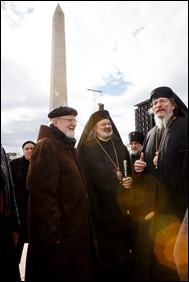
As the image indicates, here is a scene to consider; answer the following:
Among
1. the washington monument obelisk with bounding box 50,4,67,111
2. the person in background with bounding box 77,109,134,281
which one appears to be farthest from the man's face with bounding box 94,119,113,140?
the washington monument obelisk with bounding box 50,4,67,111

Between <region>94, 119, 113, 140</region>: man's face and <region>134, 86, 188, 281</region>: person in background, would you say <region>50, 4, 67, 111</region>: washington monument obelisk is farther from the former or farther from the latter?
<region>134, 86, 188, 281</region>: person in background

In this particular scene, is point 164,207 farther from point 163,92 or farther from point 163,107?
point 163,92

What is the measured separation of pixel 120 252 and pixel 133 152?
206cm

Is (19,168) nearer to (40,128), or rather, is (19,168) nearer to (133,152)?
(40,128)

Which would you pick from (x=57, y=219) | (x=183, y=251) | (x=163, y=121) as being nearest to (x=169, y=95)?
(x=163, y=121)

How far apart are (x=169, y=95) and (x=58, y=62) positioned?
9.83 metres

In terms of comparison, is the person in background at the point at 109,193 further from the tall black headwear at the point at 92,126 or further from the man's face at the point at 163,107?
the man's face at the point at 163,107

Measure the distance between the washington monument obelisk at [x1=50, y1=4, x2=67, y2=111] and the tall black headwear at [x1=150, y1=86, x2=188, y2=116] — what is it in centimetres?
933

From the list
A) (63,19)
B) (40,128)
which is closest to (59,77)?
(63,19)

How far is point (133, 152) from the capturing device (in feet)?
17.6

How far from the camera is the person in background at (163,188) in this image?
2.73 meters

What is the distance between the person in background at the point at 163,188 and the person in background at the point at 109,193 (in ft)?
1.95

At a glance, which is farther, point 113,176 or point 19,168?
point 19,168

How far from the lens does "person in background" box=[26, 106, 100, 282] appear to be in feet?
8.58
